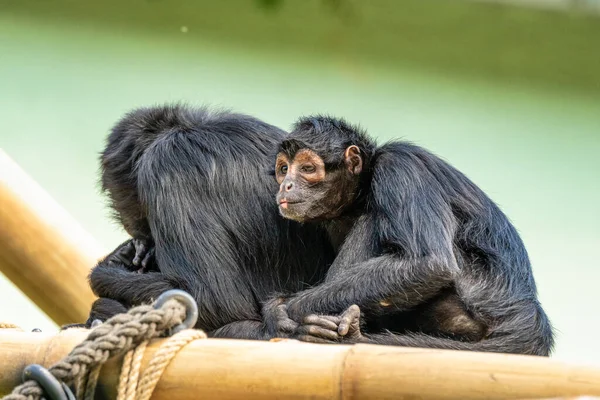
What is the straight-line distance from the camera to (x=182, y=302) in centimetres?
356

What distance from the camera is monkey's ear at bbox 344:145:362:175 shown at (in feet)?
15.9

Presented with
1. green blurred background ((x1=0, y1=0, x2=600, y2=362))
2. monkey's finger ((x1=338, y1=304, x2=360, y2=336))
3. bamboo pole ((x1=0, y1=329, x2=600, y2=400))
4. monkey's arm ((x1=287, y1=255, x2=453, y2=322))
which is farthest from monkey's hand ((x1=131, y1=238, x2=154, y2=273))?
green blurred background ((x1=0, y1=0, x2=600, y2=362))

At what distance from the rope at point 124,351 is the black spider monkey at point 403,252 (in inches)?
33.5

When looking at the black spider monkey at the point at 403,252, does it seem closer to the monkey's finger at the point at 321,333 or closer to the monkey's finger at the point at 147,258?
the monkey's finger at the point at 321,333

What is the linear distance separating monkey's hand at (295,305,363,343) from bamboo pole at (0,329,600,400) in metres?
0.77

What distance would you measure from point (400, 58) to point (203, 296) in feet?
11.2

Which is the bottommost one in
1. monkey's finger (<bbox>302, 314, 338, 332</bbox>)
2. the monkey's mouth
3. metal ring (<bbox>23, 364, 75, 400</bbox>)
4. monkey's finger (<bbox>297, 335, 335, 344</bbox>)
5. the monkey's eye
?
monkey's finger (<bbox>297, 335, 335, 344</bbox>)

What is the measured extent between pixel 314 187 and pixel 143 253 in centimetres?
108

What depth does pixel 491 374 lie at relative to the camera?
2965mm

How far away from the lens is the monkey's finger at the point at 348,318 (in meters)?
4.12

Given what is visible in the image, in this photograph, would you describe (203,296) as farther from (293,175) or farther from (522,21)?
(522,21)

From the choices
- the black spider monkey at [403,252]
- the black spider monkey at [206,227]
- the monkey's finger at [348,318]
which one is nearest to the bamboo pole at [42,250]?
the black spider monkey at [206,227]

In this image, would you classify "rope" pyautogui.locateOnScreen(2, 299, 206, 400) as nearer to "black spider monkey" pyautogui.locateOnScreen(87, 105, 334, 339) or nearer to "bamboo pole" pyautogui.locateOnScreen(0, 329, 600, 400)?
"bamboo pole" pyautogui.locateOnScreen(0, 329, 600, 400)

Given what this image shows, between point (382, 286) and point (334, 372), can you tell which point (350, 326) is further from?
point (334, 372)
